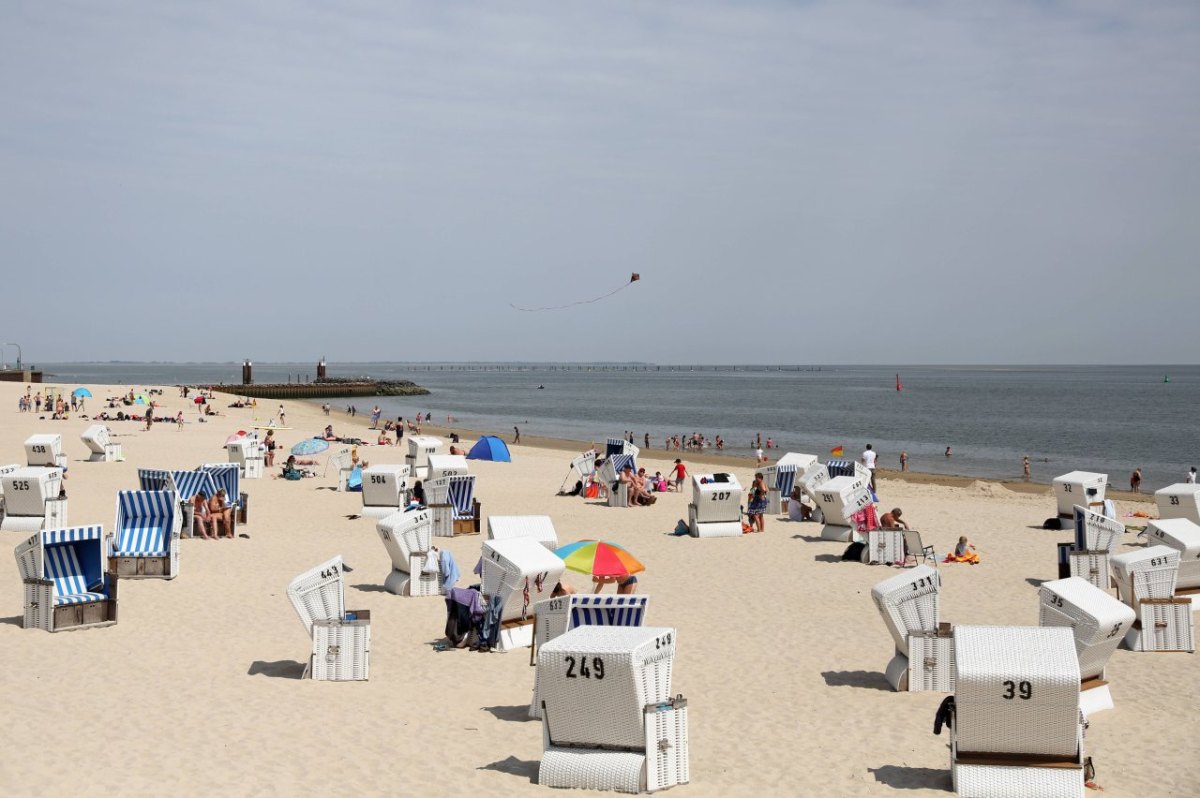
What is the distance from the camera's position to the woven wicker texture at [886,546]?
665 inches

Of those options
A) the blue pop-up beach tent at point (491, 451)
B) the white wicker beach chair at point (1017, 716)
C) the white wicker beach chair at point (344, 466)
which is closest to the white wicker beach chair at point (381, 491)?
the white wicker beach chair at point (344, 466)

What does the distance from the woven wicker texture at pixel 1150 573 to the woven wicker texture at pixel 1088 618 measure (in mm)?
2858

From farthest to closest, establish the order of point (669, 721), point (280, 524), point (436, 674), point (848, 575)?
point (280, 524)
point (848, 575)
point (436, 674)
point (669, 721)

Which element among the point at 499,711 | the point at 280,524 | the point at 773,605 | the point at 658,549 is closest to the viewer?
the point at 499,711

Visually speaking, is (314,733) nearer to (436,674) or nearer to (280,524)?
(436,674)

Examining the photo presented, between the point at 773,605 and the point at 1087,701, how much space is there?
196 inches

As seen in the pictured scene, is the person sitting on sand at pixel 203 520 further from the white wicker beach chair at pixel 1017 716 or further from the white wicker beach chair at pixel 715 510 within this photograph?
the white wicker beach chair at pixel 1017 716

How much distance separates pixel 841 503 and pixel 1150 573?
269 inches

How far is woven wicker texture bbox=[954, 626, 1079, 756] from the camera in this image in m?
7.02

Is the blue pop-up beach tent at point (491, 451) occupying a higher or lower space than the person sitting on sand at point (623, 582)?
higher

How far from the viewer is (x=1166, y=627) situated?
1162cm

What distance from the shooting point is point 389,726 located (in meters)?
8.82

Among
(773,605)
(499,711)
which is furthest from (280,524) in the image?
(499,711)

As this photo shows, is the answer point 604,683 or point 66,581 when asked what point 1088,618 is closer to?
point 604,683
